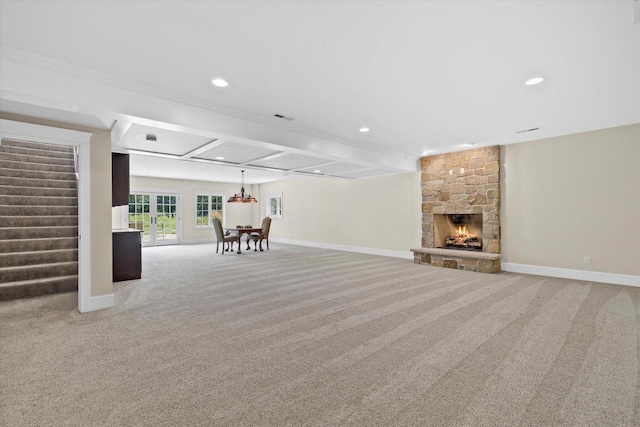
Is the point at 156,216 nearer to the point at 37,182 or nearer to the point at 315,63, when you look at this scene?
the point at 37,182

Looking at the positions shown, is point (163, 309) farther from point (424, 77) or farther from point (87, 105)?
point (424, 77)

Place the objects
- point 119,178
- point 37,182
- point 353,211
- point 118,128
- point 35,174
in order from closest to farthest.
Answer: point 118,128 → point 119,178 → point 37,182 → point 35,174 → point 353,211

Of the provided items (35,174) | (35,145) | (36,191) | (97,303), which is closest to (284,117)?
(97,303)

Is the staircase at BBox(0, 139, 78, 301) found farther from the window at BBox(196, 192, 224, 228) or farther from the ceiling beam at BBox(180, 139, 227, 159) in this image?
the window at BBox(196, 192, 224, 228)

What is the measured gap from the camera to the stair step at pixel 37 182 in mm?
5333

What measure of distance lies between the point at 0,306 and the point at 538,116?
7547mm

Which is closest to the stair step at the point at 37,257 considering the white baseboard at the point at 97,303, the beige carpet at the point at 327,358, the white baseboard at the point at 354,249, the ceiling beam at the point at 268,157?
the beige carpet at the point at 327,358

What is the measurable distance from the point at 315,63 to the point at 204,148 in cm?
323

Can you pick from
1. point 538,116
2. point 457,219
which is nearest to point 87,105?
point 538,116

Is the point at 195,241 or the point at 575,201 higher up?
the point at 575,201

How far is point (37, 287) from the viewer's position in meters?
4.09

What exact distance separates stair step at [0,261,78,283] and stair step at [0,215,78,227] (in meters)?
0.95

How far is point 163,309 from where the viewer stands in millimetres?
3498

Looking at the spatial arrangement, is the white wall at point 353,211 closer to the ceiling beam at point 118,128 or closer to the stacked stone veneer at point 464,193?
the stacked stone veneer at point 464,193
